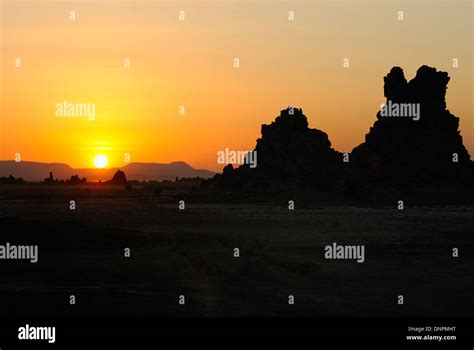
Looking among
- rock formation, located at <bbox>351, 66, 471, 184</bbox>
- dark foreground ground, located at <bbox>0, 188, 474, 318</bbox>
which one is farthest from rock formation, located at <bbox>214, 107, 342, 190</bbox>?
dark foreground ground, located at <bbox>0, 188, 474, 318</bbox>

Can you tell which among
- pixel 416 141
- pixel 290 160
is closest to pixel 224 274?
pixel 290 160

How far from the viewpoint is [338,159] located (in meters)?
163

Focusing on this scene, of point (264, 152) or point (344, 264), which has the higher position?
point (264, 152)

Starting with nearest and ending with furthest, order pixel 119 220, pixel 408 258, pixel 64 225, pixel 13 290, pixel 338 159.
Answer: pixel 13 290 → pixel 408 258 → pixel 64 225 → pixel 119 220 → pixel 338 159

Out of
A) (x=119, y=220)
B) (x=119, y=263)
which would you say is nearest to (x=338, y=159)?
(x=119, y=220)

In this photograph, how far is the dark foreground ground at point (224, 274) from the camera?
25516mm

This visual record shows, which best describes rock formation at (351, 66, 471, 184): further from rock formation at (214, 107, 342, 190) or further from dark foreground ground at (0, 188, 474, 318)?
dark foreground ground at (0, 188, 474, 318)

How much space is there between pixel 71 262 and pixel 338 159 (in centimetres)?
13075

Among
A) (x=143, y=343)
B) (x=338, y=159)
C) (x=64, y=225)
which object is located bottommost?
(x=143, y=343)

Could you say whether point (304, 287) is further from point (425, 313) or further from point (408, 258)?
point (408, 258)

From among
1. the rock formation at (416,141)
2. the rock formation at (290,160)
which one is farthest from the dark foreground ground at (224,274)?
the rock formation at (416,141)

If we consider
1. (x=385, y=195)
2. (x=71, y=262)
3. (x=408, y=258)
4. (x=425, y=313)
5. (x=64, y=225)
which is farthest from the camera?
(x=385, y=195)

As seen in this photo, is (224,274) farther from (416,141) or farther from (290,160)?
(416,141)

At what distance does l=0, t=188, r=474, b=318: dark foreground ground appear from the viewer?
25516 mm
